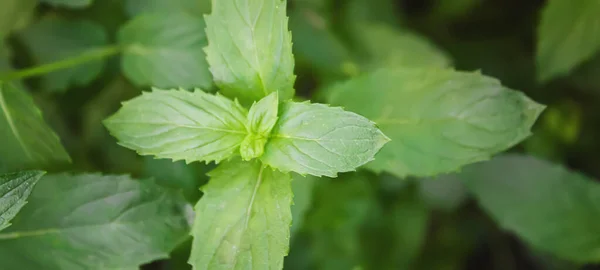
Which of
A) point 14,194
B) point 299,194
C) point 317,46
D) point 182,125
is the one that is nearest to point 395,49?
point 317,46

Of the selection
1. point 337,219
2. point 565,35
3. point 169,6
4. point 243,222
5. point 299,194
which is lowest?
point 337,219

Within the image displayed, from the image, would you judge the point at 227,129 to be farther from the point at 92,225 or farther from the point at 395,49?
the point at 395,49

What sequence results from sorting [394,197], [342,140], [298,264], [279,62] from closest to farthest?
[342,140]
[279,62]
[298,264]
[394,197]

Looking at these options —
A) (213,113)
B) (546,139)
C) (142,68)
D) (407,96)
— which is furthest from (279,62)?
(546,139)

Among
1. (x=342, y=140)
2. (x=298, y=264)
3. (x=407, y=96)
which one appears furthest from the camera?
(x=298, y=264)

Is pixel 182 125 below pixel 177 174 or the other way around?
the other way around

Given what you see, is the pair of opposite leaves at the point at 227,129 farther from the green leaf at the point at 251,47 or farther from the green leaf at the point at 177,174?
the green leaf at the point at 177,174

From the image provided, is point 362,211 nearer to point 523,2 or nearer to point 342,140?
point 342,140

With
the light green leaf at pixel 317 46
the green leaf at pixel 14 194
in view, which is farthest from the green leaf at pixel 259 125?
the light green leaf at pixel 317 46
